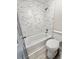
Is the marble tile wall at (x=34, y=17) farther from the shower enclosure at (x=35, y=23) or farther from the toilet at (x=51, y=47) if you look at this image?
the toilet at (x=51, y=47)

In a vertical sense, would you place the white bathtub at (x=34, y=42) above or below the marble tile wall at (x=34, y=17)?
below

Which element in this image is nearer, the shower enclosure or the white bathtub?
the white bathtub

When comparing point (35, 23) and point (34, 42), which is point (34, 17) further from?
point (34, 42)

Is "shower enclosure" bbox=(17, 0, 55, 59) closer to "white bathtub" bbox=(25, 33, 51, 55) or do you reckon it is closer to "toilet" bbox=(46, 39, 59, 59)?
"white bathtub" bbox=(25, 33, 51, 55)

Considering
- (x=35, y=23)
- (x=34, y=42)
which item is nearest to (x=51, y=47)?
(x=34, y=42)

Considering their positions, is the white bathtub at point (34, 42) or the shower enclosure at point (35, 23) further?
the shower enclosure at point (35, 23)

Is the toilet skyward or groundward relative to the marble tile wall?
groundward

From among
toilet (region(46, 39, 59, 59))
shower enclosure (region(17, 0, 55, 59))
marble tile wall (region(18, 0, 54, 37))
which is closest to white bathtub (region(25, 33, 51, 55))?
shower enclosure (region(17, 0, 55, 59))

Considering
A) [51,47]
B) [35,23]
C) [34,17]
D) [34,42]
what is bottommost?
[51,47]

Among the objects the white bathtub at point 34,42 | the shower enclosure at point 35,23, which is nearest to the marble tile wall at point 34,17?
the shower enclosure at point 35,23
